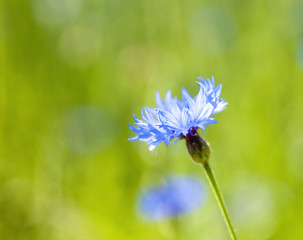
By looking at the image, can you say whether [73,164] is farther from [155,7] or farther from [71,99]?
[155,7]

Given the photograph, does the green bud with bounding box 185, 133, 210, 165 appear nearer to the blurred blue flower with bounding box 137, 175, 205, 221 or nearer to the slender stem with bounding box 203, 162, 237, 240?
the slender stem with bounding box 203, 162, 237, 240

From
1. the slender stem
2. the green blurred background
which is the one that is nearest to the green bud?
the slender stem

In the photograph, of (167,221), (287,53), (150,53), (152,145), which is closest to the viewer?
(152,145)

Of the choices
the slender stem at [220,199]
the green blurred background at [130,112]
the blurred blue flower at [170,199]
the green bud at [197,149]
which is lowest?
the slender stem at [220,199]

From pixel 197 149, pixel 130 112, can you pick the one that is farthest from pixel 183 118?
pixel 130 112

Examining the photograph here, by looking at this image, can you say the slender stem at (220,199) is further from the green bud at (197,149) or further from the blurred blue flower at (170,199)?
the blurred blue flower at (170,199)

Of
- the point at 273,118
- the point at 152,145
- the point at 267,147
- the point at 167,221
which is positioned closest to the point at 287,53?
the point at 273,118

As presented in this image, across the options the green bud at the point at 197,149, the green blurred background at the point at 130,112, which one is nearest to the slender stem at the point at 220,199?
the green bud at the point at 197,149
